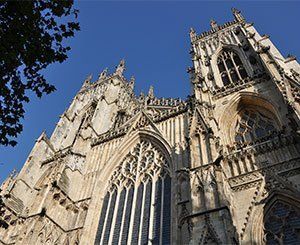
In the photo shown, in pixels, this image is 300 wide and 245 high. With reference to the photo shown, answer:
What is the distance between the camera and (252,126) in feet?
47.8

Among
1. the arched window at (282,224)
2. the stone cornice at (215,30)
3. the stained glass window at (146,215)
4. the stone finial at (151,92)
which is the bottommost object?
the arched window at (282,224)

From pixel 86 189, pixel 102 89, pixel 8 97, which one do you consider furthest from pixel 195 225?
pixel 102 89

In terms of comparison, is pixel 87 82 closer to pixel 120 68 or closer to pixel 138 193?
pixel 120 68

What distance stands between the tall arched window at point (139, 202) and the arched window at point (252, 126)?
3.88 m

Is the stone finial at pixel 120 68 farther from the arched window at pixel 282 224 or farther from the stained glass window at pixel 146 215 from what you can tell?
the arched window at pixel 282 224

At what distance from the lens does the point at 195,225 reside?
9047mm

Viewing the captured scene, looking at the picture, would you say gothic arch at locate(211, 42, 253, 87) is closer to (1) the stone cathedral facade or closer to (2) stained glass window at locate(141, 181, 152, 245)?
(1) the stone cathedral facade

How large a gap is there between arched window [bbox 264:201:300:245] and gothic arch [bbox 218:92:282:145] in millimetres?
4409

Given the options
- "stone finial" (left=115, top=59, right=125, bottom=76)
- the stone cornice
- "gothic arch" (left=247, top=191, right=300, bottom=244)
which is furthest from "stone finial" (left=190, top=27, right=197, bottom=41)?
"gothic arch" (left=247, top=191, right=300, bottom=244)

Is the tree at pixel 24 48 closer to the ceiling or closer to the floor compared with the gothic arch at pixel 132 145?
closer to the floor

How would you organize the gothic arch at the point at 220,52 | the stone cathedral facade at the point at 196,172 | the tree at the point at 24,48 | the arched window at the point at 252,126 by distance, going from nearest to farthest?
the tree at the point at 24,48 < the stone cathedral facade at the point at 196,172 < the arched window at the point at 252,126 < the gothic arch at the point at 220,52

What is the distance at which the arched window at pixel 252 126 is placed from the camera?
Answer: 13.9 metres

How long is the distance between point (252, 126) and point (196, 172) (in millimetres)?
5089

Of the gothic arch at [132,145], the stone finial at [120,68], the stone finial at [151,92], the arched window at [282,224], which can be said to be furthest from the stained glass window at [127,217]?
the stone finial at [120,68]
